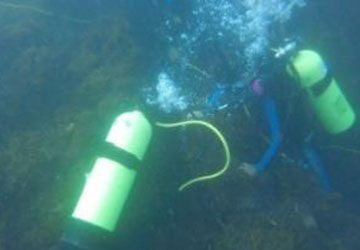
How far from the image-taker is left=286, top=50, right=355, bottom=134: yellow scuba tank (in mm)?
5480

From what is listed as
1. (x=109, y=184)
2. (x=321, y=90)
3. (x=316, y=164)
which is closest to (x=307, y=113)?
(x=321, y=90)

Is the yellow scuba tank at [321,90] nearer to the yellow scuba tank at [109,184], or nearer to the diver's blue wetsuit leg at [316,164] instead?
the diver's blue wetsuit leg at [316,164]

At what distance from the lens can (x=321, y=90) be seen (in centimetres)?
564

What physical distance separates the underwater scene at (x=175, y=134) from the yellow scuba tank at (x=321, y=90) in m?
0.02

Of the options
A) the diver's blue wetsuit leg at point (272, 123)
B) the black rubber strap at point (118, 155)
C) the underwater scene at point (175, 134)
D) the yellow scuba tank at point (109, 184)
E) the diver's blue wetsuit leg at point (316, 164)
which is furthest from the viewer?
the diver's blue wetsuit leg at point (316, 164)

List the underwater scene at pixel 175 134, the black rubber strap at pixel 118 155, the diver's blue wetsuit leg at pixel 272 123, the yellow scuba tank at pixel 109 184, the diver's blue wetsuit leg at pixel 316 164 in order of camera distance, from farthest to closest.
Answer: the diver's blue wetsuit leg at pixel 316 164, the diver's blue wetsuit leg at pixel 272 123, the underwater scene at pixel 175 134, the black rubber strap at pixel 118 155, the yellow scuba tank at pixel 109 184

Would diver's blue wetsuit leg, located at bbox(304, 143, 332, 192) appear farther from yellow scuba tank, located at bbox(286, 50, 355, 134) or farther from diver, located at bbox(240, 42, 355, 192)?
yellow scuba tank, located at bbox(286, 50, 355, 134)

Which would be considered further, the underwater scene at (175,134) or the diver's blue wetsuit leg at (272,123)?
the diver's blue wetsuit leg at (272,123)

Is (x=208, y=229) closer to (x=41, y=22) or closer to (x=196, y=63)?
(x=196, y=63)

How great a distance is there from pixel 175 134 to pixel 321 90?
6.54ft

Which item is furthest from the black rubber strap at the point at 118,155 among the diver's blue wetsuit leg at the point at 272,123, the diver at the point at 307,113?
the diver's blue wetsuit leg at the point at 272,123

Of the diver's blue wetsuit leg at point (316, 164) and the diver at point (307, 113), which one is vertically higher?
the diver at point (307, 113)

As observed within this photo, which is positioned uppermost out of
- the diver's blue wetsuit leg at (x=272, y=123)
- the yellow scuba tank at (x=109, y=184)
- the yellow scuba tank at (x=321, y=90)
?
the yellow scuba tank at (x=321, y=90)

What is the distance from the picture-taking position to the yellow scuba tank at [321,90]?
216 inches
